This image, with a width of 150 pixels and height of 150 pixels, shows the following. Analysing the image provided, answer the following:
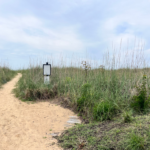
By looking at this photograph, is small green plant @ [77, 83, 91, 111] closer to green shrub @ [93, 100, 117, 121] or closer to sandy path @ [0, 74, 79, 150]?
sandy path @ [0, 74, 79, 150]

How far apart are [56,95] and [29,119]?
2.02m

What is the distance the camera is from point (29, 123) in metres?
3.71

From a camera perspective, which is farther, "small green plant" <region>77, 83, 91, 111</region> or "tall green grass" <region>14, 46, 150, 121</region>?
"small green plant" <region>77, 83, 91, 111</region>

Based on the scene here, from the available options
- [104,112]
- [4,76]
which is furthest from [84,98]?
[4,76]

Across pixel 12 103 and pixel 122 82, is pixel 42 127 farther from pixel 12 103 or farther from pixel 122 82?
pixel 122 82

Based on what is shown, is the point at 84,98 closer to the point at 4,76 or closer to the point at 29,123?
the point at 29,123

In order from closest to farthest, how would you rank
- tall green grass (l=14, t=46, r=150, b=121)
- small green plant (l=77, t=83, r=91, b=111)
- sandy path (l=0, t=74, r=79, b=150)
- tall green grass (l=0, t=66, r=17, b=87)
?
sandy path (l=0, t=74, r=79, b=150)
tall green grass (l=14, t=46, r=150, b=121)
small green plant (l=77, t=83, r=91, b=111)
tall green grass (l=0, t=66, r=17, b=87)

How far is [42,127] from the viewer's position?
351cm

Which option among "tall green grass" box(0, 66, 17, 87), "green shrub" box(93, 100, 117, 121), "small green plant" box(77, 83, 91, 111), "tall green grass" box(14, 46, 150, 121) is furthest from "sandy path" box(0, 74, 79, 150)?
"tall green grass" box(0, 66, 17, 87)

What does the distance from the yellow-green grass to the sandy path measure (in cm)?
40

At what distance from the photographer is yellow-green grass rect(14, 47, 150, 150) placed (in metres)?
2.30

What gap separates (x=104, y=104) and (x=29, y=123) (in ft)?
6.51

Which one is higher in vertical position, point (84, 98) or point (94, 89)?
point (94, 89)

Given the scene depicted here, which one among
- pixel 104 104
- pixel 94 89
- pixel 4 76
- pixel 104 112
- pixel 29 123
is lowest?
Answer: pixel 29 123
